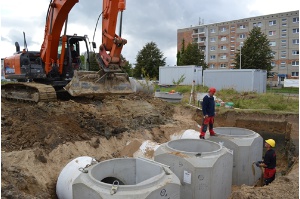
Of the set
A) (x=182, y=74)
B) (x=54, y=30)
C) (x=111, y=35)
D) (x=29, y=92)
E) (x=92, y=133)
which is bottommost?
(x=92, y=133)

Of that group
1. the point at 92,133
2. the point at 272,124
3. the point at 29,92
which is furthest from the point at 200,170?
the point at 272,124

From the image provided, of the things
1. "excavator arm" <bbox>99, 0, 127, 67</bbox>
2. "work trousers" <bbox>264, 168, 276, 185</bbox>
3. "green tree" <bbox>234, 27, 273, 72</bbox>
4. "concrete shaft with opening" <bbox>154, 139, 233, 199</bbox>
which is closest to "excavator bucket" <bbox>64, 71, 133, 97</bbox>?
"excavator arm" <bbox>99, 0, 127, 67</bbox>

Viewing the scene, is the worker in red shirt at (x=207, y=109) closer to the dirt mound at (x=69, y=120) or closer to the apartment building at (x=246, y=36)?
the dirt mound at (x=69, y=120)

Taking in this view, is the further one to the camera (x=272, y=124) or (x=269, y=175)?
(x=272, y=124)

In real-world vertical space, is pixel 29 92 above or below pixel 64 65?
below

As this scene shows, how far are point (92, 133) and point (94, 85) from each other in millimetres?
1499

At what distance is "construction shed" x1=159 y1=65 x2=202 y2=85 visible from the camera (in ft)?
84.5

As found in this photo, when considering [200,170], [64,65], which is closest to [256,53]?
[64,65]

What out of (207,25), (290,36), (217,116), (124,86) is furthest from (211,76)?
(207,25)

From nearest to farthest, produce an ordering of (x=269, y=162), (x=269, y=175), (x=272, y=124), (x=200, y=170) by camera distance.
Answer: (x=200, y=170) → (x=269, y=162) → (x=269, y=175) → (x=272, y=124)

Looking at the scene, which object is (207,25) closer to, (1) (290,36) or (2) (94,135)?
(1) (290,36)

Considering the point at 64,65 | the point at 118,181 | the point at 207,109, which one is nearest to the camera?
the point at 118,181

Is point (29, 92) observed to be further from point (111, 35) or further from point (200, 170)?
point (200, 170)

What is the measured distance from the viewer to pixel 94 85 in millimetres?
8805
